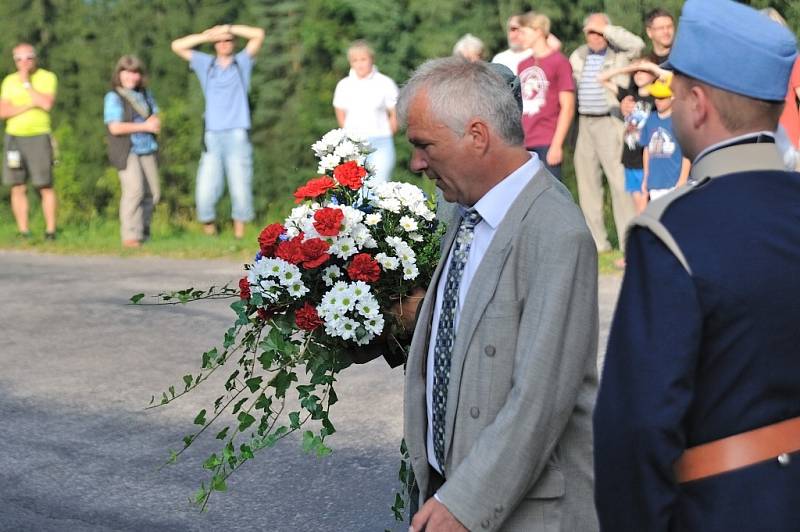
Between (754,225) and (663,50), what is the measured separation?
998 cm

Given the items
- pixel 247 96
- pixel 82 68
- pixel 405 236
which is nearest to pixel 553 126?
pixel 247 96

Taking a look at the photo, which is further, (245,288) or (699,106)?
(245,288)

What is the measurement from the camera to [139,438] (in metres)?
7.66

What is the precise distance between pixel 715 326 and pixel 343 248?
6.17 ft

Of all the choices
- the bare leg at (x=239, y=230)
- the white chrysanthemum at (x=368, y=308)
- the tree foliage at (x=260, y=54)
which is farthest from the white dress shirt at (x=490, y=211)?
the bare leg at (x=239, y=230)

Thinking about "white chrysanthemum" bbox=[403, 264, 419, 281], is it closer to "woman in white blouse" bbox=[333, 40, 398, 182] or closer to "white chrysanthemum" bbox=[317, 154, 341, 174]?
"white chrysanthemum" bbox=[317, 154, 341, 174]

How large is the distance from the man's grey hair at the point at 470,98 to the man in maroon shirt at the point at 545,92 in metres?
9.55

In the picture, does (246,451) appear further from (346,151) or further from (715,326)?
(715,326)

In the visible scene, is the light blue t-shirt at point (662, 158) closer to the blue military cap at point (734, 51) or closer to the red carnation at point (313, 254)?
the red carnation at point (313, 254)

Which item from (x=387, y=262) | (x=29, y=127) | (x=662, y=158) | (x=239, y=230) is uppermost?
(x=387, y=262)

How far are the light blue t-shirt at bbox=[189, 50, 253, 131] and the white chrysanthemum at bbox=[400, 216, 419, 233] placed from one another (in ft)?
36.2

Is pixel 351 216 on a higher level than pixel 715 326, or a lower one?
lower

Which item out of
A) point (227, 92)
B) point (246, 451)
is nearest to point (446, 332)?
point (246, 451)

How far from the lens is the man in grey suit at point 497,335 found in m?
3.22
